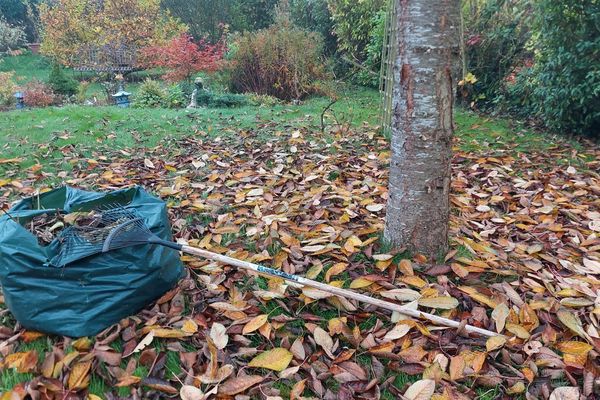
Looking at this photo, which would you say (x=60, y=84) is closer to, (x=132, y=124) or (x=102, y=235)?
(x=132, y=124)

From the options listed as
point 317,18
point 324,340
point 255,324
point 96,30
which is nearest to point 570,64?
point 324,340

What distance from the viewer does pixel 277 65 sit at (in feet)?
29.9

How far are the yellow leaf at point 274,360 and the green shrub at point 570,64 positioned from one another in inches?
189

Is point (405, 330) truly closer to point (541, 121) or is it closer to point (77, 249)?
point (77, 249)

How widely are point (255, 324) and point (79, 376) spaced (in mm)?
666

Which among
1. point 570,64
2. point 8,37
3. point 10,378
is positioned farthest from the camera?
point 8,37

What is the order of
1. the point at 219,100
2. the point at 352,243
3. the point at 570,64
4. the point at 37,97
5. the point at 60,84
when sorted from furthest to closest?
the point at 60,84 → the point at 37,97 → the point at 219,100 → the point at 570,64 → the point at 352,243

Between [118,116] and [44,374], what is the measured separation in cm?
520

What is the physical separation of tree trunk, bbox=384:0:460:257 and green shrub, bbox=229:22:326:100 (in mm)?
6879

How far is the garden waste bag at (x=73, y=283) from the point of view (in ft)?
5.98

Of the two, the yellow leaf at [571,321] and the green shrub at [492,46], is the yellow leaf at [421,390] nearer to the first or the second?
the yellow leaf at [571,321]

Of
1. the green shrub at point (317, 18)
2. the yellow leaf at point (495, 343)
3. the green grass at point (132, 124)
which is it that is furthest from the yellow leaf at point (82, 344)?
the green shrub at point (317, 18)

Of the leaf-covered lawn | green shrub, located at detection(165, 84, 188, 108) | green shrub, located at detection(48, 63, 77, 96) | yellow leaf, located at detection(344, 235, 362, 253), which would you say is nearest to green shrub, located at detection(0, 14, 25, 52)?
green shrub, located at detection(48, 63, 77, 96)

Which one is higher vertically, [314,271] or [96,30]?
[96,30]
